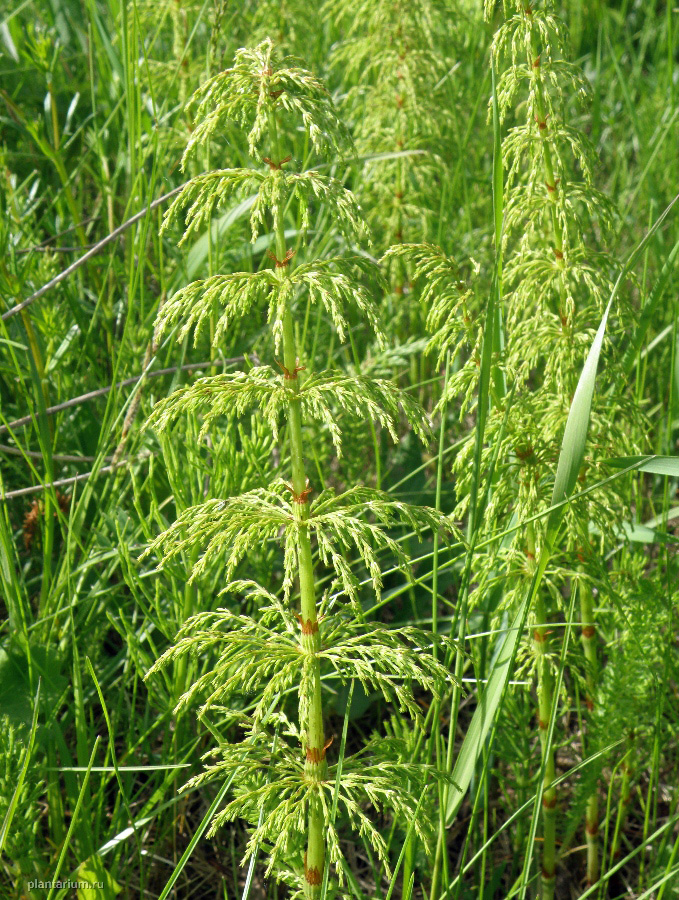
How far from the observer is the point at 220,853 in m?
2.02

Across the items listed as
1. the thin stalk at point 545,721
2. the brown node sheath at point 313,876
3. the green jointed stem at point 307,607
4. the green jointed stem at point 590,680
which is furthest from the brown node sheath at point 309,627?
the green jointed stem at point 590,680

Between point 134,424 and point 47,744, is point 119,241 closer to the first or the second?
point 134,424

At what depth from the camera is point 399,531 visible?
8.64ft

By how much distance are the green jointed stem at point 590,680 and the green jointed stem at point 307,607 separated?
27.7 inches

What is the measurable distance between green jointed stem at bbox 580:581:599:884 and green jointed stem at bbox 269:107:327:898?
70 cm

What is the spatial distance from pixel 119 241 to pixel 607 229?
162 centimetres

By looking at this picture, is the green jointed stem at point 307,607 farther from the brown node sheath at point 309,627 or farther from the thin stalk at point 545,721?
the thin stalk at point 545,721

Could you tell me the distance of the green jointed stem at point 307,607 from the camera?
129 cm

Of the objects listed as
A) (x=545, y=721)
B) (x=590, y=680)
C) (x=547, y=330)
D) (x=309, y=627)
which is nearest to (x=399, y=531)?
(x=590, y=680)

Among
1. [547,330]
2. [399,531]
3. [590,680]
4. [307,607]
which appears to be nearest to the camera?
[307,607]

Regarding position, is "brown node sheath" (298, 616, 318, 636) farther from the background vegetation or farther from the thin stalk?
the thin stalk

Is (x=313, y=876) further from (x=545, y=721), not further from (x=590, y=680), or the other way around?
(x=590, y=680)

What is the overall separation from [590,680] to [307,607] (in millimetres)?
928

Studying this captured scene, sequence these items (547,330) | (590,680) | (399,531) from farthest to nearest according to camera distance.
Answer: (399,531) < (590,680) < (547,330)
